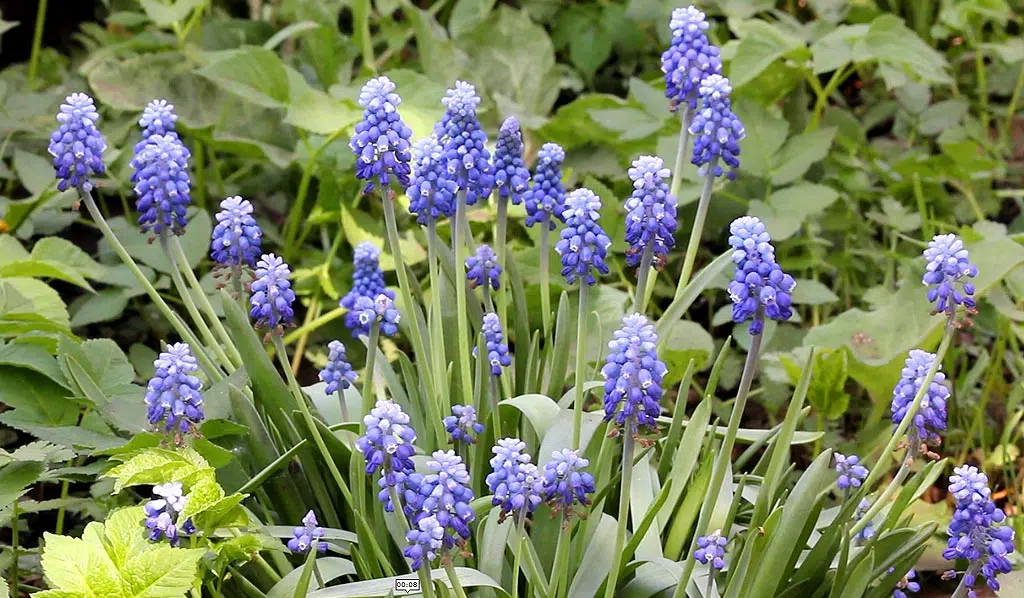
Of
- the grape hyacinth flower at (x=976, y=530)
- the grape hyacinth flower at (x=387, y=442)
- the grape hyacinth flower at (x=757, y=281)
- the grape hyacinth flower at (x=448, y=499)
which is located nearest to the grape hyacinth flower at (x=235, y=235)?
the grape hyacinth flower at (x=387, y=442)

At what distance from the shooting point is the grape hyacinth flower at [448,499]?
1.90 meters

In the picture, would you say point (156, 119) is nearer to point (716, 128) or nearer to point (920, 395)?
point (716, 128)

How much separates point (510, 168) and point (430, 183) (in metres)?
0.22

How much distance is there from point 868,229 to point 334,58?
2.26 meters

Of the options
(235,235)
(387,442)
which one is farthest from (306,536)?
(235,235)

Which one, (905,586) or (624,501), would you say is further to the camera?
(905,586)

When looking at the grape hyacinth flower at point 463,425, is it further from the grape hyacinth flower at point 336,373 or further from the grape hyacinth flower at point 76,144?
the grape hyacinth flower at point 76,144

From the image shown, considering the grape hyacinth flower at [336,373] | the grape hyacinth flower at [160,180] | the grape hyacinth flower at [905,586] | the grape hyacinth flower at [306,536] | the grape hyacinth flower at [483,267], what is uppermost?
the grape hyacinth flower at [160,180]

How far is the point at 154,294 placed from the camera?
8.18 ft

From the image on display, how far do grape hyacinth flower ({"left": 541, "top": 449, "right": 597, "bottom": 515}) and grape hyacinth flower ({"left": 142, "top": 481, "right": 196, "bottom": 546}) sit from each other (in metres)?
0.63

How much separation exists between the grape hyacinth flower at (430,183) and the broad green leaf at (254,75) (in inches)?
65.8

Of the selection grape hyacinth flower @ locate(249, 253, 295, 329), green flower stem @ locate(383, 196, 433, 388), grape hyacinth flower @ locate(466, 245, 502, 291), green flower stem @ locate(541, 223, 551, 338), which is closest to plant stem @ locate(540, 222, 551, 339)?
green flower stem @ locate(541, 223, 551, 338)

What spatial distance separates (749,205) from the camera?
12.9ft

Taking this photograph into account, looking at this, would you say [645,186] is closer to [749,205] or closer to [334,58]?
[749,205]
